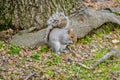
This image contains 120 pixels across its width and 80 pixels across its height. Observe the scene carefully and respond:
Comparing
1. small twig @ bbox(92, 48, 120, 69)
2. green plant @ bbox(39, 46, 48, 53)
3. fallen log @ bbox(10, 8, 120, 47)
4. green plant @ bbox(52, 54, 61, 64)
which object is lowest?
small twig @ bbox(92, 48, 120, 69)

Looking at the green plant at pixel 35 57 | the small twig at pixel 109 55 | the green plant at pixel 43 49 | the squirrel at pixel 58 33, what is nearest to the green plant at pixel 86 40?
the squirrel at pixel 58 33

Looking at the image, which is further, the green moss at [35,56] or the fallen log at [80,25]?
the fallen log at [80,25]

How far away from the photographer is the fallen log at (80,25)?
6926 mm

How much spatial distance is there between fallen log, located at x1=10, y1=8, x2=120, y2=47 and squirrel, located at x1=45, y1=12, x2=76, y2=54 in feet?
0.83

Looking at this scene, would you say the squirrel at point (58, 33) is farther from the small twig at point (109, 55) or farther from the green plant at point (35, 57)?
the small twig at point (109, 55)

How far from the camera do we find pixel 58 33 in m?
6.61

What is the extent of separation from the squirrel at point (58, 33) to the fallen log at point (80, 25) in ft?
0.83

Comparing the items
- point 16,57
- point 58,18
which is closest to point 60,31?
point 58,18

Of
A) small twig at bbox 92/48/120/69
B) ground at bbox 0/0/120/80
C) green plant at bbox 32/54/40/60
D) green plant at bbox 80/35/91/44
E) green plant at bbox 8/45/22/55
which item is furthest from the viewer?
green plant at bbox 80/35/91/44

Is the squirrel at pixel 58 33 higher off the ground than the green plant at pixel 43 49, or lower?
higher

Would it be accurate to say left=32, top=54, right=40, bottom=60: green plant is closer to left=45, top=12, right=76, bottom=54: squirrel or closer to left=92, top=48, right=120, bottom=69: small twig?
left=45, top=12, right=76, bottom=54: squirrel

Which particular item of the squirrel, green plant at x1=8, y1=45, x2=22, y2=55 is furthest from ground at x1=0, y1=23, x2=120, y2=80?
the squirrel

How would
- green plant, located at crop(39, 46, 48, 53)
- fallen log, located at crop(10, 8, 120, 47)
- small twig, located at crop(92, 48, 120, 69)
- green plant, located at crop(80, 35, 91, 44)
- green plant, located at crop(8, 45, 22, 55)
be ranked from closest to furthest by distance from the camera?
small twig, located at crop(92, 48, 120, 69) → green plant, located at crop(8, 45, 22, 55) → green plant, located at crop(39, 46, 48, 53) → fallen log, located at crop(10, 8, 120, 47) → green plant, located at crop(80, 35, 91, 44)

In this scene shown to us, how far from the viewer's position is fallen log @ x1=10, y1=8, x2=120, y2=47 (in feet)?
22.7
